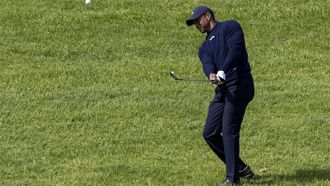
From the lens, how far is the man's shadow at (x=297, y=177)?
993 centimetres

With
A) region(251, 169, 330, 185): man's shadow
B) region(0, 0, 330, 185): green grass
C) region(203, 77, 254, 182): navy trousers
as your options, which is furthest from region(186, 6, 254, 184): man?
→ region(0, 0, 330, 185): green grass

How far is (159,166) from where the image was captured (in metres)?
10.6

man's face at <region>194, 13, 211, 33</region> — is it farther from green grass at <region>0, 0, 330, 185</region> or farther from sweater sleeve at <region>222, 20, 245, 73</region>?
green grass at <region>0, 0, 330, 185</region>

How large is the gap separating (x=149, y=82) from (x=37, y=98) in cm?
194

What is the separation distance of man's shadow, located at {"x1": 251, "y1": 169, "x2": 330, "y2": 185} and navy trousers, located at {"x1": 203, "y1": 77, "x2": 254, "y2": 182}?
407mm

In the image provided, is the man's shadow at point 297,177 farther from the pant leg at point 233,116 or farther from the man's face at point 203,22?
the man's face at point 203,22

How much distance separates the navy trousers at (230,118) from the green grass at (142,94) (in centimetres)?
43

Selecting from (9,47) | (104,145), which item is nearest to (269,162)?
(104,145)

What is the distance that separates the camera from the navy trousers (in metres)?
9.55

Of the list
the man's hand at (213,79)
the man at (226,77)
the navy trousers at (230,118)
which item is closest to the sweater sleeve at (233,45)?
the man at (226,77)

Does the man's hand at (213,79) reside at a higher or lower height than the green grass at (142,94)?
higher

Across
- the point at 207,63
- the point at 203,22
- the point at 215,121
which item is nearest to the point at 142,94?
the point at 215,121

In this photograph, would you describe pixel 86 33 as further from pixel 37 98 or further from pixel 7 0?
pixel 37 98

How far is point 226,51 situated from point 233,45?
127mm
